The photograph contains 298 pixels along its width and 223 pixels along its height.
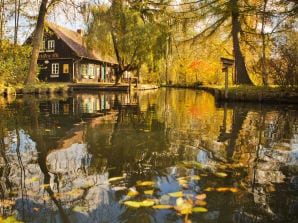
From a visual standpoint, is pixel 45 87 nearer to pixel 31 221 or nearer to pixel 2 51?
pixel 2 51

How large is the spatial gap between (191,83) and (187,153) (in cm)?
4438

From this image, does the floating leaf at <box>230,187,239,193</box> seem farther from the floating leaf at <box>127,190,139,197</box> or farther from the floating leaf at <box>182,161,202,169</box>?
the floating leaf at <box>127,190,139,197</box>

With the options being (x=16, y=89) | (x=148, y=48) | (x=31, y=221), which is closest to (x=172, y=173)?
(x=31, y=221)

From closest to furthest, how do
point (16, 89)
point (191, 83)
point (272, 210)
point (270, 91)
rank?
point (272, 210), point (270, 91), point (16, 89), point (191, 83)

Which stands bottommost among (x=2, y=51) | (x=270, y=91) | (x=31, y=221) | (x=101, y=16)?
(x=31, y=221)

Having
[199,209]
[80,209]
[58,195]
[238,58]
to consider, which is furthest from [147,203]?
[238,58]

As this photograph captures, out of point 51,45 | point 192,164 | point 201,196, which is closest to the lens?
point 201,196

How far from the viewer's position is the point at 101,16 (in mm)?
23453

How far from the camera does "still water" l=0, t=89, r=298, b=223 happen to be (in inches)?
101

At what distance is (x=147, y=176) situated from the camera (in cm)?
349

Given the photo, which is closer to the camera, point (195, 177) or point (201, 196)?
point (201, 196)

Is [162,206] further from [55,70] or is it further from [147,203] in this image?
[55,70]

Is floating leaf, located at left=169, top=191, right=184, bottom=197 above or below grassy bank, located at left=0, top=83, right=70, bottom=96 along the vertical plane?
below

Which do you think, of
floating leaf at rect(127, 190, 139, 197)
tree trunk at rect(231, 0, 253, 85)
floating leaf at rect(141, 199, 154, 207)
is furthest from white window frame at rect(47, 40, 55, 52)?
floating leaf at rect(141, 199, 154, 207)
